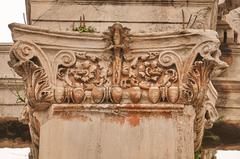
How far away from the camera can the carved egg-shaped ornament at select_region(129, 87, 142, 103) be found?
29.0 ft

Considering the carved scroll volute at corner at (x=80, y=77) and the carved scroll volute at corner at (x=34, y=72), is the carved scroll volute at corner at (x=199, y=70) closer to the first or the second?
the carved scroll volute at corner at (x=80, y=77)

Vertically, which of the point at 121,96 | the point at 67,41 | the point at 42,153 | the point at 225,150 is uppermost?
the point at 67,41

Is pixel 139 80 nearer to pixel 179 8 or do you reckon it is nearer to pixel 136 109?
pixel 136 109

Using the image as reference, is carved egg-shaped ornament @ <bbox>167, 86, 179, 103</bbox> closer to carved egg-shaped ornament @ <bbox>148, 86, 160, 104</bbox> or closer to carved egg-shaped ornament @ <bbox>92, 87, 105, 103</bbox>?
carved egg-shaped ornament @ <bbox>148, 86, 160, 104</bbox>

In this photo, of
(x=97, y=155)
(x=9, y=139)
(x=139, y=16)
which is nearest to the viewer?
(x=97, y=155)

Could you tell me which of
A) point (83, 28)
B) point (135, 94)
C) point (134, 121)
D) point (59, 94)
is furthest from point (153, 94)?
point (83, 28)

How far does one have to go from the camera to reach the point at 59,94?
8898 millimetres

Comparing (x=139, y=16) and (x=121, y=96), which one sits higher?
(x=139, y=16)

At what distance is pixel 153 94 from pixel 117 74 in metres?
0.45

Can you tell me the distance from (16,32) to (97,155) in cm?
165

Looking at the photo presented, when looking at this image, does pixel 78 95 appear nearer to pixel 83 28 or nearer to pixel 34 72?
pixel 34 72

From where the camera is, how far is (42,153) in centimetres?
877

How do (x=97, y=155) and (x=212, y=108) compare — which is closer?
(x=97, y=155)

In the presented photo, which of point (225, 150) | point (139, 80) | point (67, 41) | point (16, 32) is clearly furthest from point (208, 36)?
point (225, 150)
